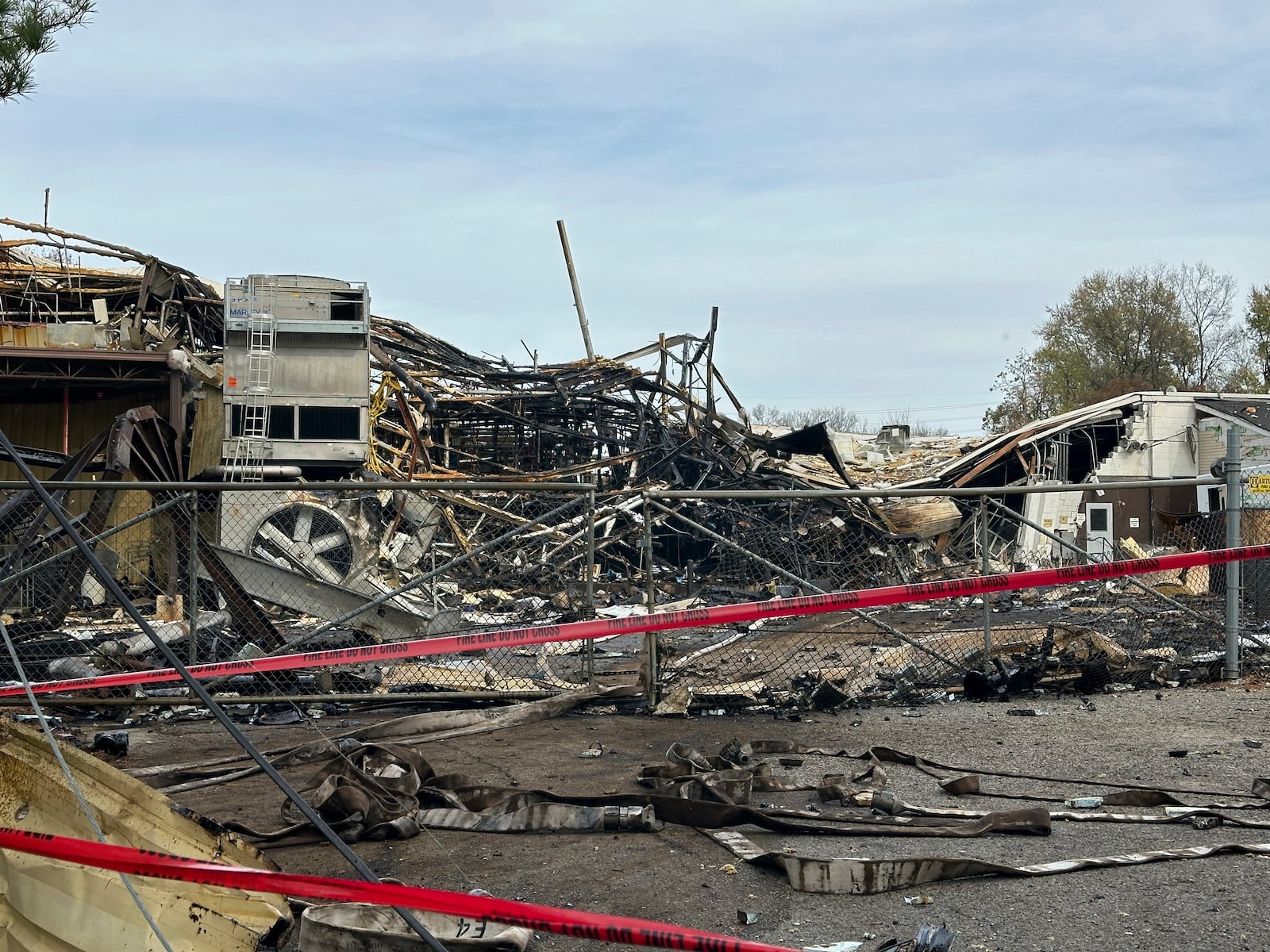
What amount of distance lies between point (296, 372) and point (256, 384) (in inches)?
28.3

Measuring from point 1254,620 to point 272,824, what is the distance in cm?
886

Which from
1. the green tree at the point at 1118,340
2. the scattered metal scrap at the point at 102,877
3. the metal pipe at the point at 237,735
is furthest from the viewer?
the green tree at the point at 1118,340

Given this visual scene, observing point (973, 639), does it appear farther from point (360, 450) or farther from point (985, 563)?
point (360, 450)

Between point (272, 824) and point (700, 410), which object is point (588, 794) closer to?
point (272, 824)

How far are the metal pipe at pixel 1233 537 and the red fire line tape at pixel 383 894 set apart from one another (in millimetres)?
7308

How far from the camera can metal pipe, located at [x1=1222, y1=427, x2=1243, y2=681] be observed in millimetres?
8867

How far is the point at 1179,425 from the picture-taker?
28125 millimetres

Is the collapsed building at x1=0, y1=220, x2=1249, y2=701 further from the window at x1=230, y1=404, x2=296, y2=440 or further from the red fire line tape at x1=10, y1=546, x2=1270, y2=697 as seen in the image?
the red fire line tape at x1=10, y1=546, x2=1270, y2=697

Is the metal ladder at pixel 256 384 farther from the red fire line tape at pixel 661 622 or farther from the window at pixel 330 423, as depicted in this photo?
the red fire line tape at pixel 661 622

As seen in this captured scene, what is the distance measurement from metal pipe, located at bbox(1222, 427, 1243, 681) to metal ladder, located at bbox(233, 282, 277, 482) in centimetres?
1581

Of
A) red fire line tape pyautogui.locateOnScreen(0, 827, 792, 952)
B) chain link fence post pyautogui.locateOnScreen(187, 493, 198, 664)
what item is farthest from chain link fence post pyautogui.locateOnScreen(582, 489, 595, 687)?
red fire line tape pyautogui.locateOnScreen(0, 827, 792, 952)

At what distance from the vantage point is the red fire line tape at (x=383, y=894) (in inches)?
104

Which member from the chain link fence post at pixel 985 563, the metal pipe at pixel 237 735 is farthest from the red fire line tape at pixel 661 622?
the metal pipe at pixel 237 735

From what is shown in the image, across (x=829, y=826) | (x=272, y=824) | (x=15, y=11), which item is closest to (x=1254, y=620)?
(x=829, y=826)
